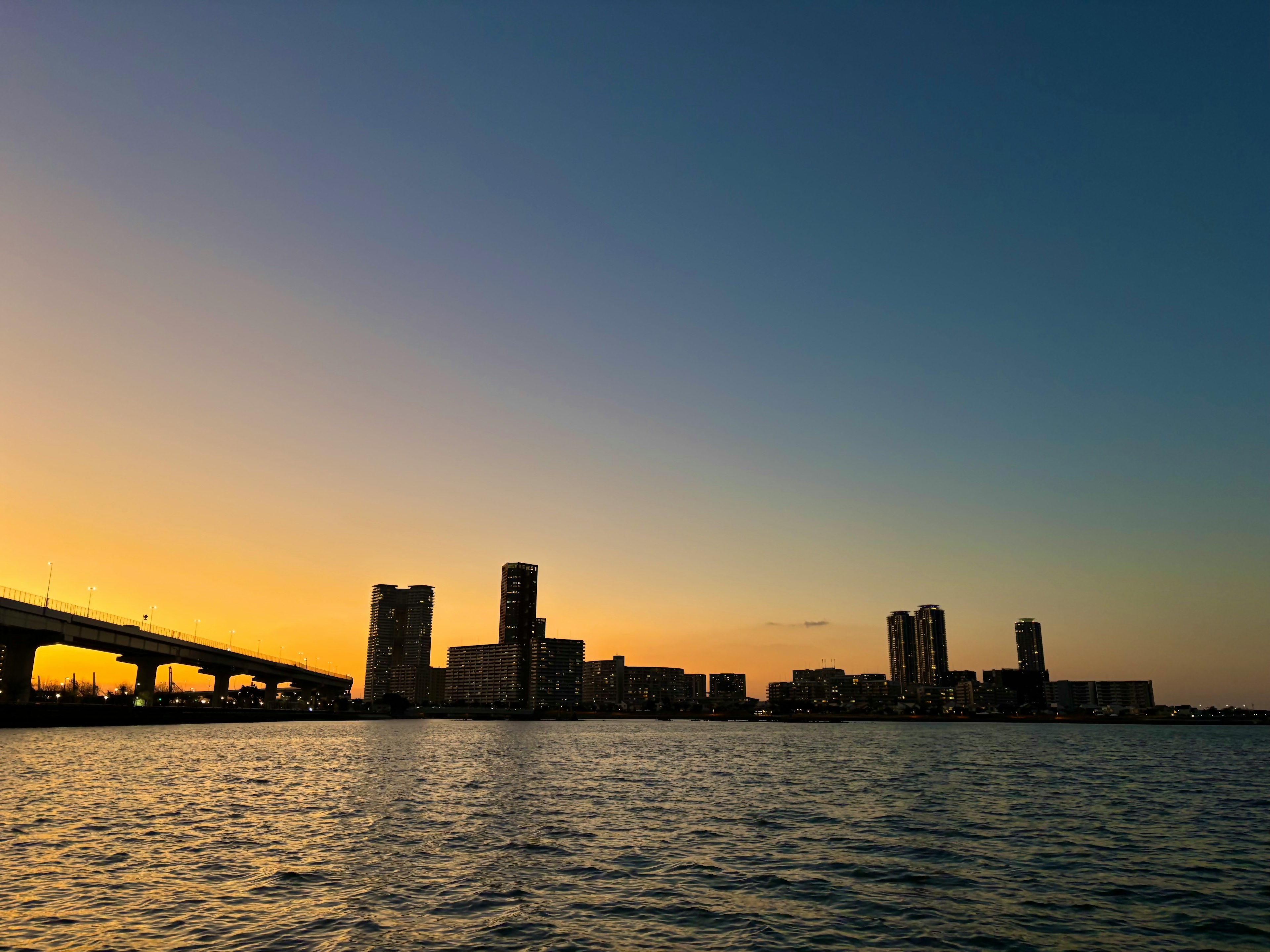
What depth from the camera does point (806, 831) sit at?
148ft

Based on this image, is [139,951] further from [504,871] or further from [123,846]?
[123,846]

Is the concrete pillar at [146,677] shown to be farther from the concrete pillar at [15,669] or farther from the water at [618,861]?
the water at [618,861]

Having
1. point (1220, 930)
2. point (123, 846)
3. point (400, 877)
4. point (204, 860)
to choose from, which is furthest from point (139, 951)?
point (1220, 930)

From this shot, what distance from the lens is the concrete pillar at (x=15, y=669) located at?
141125 mm

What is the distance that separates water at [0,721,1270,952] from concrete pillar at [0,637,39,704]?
75.9 m

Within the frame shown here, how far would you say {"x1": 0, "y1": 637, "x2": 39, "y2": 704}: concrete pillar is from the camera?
141125 millimetres

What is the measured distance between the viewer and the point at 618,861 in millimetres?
35906

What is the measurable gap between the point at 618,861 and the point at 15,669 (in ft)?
487

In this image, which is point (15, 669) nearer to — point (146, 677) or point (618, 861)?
point (146, 677)

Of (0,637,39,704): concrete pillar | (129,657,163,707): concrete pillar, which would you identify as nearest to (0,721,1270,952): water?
(0,637,39,704): concrete pillar

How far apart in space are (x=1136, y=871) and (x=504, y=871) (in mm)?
→ 26029

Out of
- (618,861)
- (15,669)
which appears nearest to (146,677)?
(15,669)

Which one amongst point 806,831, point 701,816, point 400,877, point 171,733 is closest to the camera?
point 400,877

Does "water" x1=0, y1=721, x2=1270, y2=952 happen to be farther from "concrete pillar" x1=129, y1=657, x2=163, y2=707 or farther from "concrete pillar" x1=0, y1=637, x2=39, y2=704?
"concrete pillar" x1=129, y1=657, x2=163, y2=707
